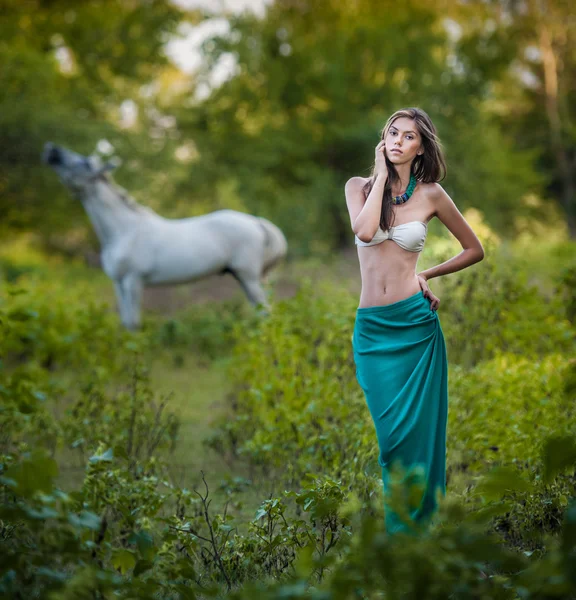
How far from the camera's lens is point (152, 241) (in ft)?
28.3

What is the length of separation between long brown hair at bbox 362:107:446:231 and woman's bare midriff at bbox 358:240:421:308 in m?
0.10

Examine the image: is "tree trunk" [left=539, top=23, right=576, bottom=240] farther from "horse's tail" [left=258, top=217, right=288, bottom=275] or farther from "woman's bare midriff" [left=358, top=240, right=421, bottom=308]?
"woman's bare midriff" [left=358, top=240, right=421, bottom=308]

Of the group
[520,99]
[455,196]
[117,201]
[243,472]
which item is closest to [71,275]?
Answer: [117,201]

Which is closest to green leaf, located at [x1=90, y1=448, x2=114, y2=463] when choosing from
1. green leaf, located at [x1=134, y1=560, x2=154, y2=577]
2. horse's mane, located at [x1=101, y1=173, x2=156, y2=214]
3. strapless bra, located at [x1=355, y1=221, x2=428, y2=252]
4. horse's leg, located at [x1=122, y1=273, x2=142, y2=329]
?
green leaf, located at [x1=134, y1=560, x2=154, y2=577]

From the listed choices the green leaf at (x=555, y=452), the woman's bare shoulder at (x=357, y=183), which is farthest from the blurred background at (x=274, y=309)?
the woman's bare shoulder at (x=357, y=183)

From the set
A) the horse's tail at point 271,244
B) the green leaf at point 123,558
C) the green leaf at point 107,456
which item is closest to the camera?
the green leaf at point 123,558

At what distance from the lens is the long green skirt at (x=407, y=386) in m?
2.88

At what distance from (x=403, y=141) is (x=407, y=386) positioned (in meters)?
1.00

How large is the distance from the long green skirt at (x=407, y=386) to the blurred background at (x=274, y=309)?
0.26 metres

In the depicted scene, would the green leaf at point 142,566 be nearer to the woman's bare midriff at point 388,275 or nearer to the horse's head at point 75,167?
the woman's bare midriff at point 388,275

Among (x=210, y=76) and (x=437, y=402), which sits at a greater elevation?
(x=210, y=76)

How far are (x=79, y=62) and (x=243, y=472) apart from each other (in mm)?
16119

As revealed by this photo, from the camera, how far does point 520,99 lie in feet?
85.6

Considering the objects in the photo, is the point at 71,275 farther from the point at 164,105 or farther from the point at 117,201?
the point at 117,201
